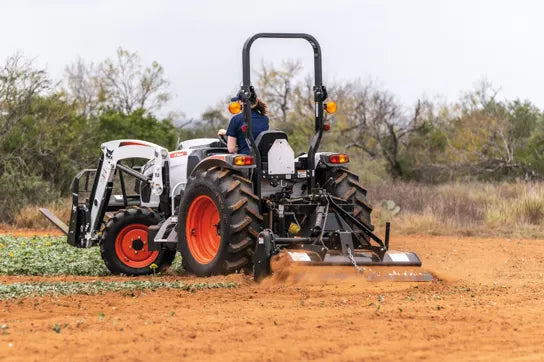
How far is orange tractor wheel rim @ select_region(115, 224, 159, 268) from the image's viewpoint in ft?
39.0

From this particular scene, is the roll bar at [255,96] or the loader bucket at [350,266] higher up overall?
the roll bar at [255,96]

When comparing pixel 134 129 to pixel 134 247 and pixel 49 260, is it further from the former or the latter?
pixel 134 247

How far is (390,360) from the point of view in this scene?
18.3 feet

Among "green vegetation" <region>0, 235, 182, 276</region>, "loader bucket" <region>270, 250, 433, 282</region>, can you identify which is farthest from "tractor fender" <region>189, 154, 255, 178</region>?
"green vegetation" <region>0, 235, 182, 276</region>

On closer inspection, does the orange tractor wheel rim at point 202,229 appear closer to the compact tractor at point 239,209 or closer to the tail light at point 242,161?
the compact tractor at point 239,209

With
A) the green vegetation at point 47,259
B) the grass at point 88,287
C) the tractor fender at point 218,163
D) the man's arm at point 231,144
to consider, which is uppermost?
the man's arm at point 231,144

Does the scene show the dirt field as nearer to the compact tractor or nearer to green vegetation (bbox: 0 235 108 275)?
the compact tractor

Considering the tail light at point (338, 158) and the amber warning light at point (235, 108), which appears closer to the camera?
the amber warning light at point (235, 108)

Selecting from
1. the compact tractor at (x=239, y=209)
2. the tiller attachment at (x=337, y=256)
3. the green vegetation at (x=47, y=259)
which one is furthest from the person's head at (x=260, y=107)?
the green vegetation at (x=47, y=259)

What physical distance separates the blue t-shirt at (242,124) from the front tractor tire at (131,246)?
1.82m

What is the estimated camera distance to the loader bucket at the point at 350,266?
908cm

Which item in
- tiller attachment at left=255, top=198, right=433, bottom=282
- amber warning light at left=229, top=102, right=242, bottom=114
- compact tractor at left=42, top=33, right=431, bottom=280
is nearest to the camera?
tiller attachment at left=255, top=198, right=433, bottom=282

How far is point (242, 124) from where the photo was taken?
10.6 m

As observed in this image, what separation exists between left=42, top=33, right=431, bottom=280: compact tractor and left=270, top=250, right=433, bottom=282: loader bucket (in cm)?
2
